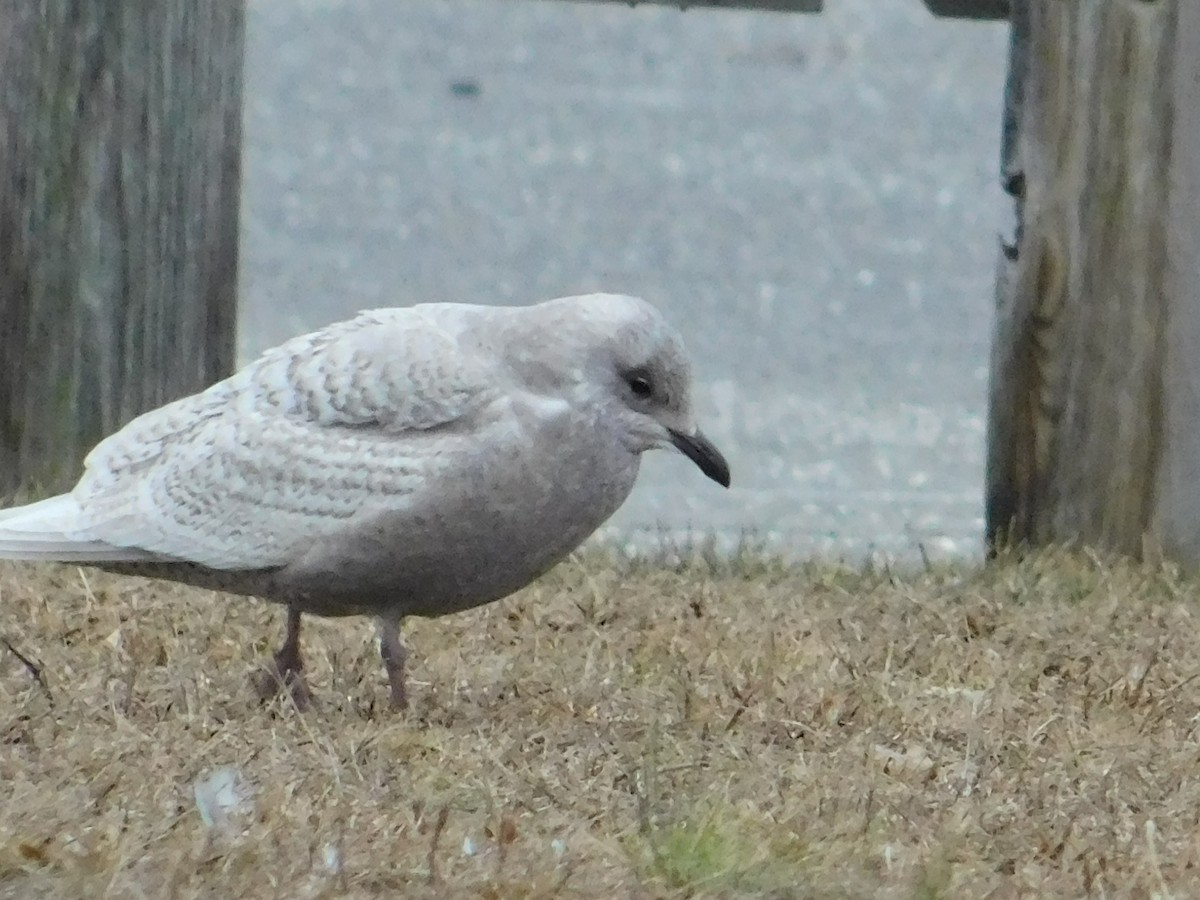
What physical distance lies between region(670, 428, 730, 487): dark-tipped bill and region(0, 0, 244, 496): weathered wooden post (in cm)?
189

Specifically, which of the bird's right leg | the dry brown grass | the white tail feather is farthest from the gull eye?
the white tail feather

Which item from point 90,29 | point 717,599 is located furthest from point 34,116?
point 717,599

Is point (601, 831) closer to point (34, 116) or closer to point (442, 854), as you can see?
point (442, 854)

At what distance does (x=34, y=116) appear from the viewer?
563 centimetres

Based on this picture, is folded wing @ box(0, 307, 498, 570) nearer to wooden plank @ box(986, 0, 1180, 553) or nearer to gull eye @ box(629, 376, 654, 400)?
gull eye @ box(629, 376, 654, 400)

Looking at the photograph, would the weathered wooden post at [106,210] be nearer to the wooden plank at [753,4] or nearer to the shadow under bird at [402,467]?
the wooden plank at [753,4]

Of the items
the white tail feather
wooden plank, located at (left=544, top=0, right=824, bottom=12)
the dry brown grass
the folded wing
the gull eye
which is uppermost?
wooden plank, located at (left=544, top=0, right=824, bottom=12)

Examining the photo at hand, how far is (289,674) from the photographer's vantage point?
13.8 feet

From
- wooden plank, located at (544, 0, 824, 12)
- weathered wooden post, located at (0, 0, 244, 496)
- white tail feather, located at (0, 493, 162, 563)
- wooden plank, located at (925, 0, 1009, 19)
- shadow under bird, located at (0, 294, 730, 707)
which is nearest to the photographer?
shadow under bird, located at (0, 294, 730, 707)

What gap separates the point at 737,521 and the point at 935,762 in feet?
12.7

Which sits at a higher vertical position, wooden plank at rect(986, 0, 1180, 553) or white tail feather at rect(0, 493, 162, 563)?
wooden plank at rect(986, 0, 1180, 553)

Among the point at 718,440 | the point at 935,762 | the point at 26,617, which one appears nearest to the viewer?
the point at 935,762

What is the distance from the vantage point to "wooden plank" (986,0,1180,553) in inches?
221

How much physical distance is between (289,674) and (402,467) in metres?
0.44
